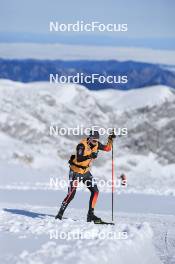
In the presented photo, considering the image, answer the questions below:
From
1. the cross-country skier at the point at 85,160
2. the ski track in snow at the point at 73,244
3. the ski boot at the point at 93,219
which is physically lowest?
the ski track in snow at the point at 73,244

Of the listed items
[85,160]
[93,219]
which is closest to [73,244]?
[85,160]

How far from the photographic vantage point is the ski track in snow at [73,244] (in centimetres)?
910

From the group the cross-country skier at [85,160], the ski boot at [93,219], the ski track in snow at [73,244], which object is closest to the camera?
the ski track in snow at [73,244]

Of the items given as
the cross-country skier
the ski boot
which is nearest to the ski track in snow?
the ski boot

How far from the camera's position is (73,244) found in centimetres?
1003

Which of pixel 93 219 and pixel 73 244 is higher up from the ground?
pixel 93 219

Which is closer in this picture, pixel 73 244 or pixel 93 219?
pixel 73 244

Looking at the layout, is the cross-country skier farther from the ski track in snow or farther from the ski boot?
the ski track in snow

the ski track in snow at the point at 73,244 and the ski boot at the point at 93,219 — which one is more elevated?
the ski boot at the point at 93,219

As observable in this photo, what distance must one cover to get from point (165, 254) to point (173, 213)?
23.8 feet

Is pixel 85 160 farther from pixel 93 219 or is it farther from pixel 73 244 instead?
pixel 73 244

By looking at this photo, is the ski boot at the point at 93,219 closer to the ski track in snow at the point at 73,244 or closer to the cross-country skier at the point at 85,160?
the cross-country skier at the point at 85,160

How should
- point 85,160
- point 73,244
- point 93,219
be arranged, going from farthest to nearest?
point 93,219
point 85,160
point 73,244

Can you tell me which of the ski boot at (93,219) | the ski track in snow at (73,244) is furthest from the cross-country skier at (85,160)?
the ski track in snow at (73,244)
